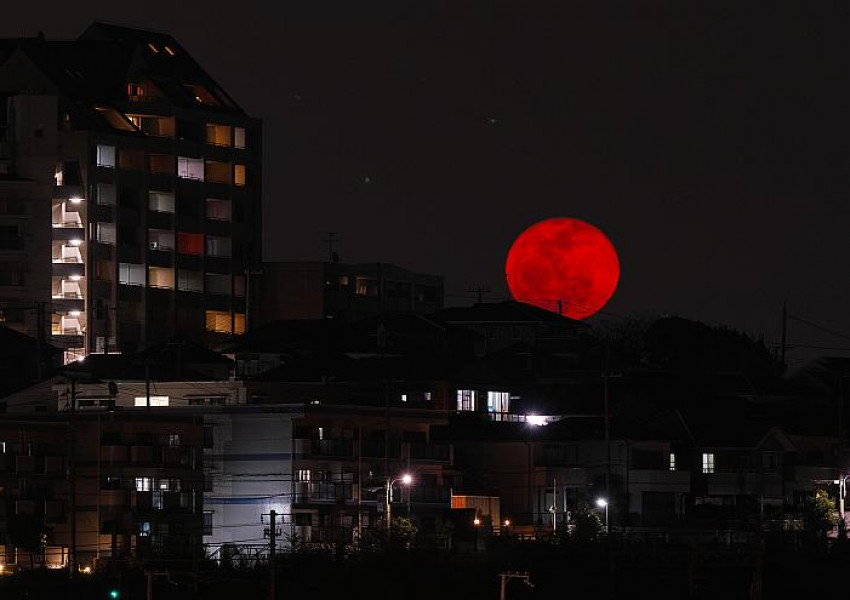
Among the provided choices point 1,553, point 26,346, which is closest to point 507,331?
point 26,346

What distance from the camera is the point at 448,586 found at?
5112 cm

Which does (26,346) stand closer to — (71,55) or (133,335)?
→ (133,335)

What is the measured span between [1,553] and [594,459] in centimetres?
1878

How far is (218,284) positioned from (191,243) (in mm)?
2204

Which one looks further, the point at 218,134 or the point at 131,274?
the point at 218,134

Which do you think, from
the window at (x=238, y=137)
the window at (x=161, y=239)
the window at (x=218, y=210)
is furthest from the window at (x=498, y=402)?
the window at (x=238, y=137)

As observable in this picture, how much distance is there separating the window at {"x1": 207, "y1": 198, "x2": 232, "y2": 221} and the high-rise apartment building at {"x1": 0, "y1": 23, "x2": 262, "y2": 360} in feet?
0.21

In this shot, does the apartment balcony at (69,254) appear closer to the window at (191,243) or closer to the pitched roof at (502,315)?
the window at (191,243)

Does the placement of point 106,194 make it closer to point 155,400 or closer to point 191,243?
point 191,243

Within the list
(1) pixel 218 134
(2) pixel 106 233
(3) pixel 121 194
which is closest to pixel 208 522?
(2) pixel 106 233

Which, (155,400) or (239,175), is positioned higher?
(239,175)

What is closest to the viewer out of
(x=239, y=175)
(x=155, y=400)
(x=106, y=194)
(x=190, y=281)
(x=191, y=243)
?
(x=155, y=400)

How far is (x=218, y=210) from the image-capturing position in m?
89.9

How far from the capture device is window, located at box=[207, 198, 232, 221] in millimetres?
89688
